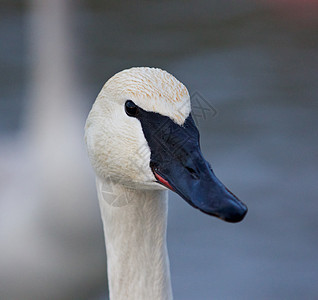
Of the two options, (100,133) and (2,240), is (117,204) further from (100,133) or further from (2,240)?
(2,240)

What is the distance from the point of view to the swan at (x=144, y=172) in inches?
57.0

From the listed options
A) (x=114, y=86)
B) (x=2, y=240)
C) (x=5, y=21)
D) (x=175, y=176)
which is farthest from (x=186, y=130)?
(x=5, y=21)

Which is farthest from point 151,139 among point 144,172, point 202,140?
point 202,140

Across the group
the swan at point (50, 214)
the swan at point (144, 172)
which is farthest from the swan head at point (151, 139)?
the swan at point (50, 214)

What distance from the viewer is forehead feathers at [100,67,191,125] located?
153 cm

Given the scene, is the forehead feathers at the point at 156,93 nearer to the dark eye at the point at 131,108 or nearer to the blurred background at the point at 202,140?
the dark eye at the point at 131,108

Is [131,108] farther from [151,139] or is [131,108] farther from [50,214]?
[50,214]

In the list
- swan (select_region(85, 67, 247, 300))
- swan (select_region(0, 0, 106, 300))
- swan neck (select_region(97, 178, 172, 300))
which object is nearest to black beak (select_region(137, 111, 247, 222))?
swan (select_region(85, 67, 247, 300))

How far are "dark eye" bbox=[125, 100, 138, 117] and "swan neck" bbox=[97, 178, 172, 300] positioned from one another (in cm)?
21

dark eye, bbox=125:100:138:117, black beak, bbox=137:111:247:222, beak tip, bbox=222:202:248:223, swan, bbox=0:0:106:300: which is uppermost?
swan, bbox=0:0:106:300

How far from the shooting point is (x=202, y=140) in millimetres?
4242

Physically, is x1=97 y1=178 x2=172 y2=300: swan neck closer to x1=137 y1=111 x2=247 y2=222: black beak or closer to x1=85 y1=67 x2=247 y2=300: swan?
x1=85 y1=67 x2=247 y2=300: swan

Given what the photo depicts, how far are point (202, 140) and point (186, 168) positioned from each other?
279 centimetres

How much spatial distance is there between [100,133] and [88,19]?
393cm
